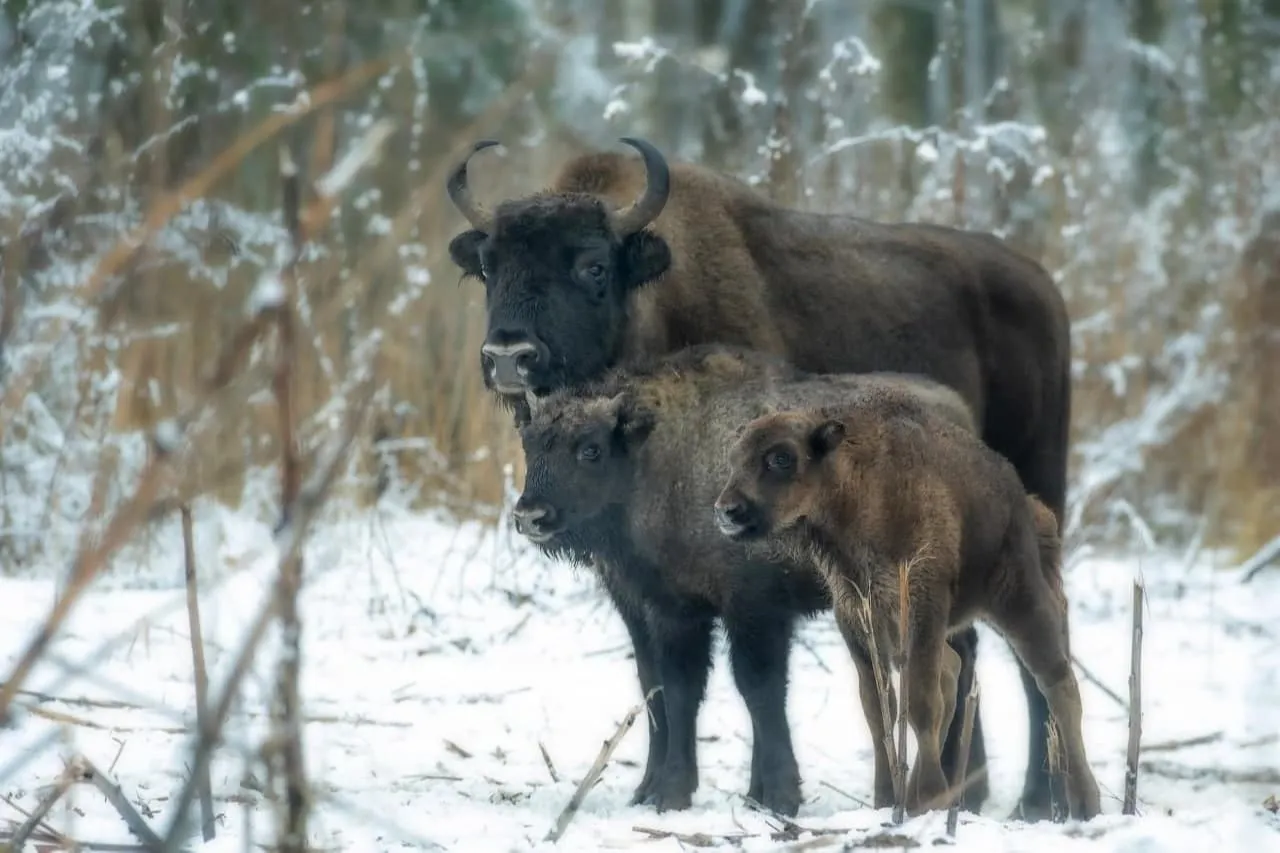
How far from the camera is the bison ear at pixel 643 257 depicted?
6312mm

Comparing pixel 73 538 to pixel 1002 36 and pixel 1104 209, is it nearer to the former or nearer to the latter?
pixel 1104 209

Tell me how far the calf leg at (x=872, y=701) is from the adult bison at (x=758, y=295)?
68 centimetres

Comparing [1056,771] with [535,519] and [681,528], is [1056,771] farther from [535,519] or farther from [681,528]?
[535,519]

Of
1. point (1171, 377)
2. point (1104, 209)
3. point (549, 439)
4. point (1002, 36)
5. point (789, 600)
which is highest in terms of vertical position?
point (1002, 36)

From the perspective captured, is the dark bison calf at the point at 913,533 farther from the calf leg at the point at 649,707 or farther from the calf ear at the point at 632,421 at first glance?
the calf leg at the point at 649,707

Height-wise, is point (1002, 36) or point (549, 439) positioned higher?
point (1002, 36)

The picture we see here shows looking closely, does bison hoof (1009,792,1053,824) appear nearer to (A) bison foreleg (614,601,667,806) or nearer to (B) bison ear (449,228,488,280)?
(A) bison foreleg (614,601,667,806)

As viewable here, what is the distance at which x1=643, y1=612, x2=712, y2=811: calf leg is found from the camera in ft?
18.3

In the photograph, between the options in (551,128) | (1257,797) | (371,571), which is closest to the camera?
(1257,797)

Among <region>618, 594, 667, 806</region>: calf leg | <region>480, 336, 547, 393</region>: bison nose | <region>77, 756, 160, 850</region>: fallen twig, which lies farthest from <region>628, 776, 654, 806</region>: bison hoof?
<region>77, 756, 160, 850</region>: fallen twig

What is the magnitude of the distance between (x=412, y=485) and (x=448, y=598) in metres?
1.51

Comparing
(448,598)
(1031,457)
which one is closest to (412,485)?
(448,598)

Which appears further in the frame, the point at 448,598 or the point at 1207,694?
the point at 448,598

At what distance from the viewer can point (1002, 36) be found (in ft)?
61.3
